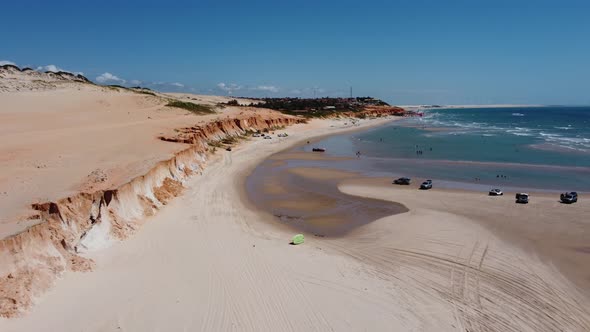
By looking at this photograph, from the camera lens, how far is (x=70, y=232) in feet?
52.0

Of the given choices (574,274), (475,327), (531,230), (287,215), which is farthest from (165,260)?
(531,230)

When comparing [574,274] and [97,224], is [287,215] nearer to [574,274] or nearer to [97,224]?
[97,224]

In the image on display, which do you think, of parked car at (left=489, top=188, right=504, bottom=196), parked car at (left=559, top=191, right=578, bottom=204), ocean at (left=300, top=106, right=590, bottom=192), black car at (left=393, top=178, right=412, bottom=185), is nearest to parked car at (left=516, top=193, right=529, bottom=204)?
parked car at (left=489, top=188, right=504, bottom=196)

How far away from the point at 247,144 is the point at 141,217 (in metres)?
37.8

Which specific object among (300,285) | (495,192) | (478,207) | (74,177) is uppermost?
(74,177)

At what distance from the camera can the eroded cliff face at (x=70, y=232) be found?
39.9ft

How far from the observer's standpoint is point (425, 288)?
1552cm

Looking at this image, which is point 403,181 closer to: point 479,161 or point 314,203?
point 314,203

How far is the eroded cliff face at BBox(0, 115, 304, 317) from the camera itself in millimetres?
12156

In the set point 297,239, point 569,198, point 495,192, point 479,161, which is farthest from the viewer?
point 479,161

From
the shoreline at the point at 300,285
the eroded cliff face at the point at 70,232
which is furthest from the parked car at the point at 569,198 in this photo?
the eroded cliff face at the point at 70,232

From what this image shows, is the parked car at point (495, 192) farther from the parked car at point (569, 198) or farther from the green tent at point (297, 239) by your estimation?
the green tent at point (297, 239)

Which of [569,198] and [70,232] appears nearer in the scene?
[70,232]

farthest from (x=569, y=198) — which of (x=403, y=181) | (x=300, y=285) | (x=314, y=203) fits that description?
(x=300, y=285)
